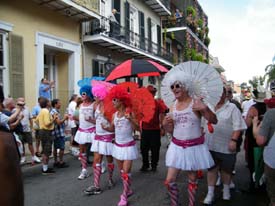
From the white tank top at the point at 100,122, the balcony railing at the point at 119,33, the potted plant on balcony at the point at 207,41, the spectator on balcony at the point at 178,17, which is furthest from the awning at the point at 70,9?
the potted plant on balcony at the point at 207,41

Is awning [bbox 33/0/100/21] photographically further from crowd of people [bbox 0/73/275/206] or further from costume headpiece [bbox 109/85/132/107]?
costume headpiece [bbox 109/85/132/107]

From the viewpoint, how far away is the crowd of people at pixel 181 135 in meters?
4.50

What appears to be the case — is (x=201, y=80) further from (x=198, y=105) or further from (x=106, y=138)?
(x=106, y=138)

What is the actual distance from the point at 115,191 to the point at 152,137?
2.08m

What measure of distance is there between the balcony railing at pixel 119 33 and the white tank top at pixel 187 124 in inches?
465

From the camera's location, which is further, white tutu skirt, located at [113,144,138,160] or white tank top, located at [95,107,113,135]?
A: white tank top, located at [95,107,113,135]

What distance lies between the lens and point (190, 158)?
14.7 feet

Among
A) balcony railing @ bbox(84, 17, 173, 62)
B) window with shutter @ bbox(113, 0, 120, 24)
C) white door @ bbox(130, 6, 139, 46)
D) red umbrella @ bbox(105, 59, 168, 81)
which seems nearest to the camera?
red umbrella @ bbox(105, 59, 168, 81)

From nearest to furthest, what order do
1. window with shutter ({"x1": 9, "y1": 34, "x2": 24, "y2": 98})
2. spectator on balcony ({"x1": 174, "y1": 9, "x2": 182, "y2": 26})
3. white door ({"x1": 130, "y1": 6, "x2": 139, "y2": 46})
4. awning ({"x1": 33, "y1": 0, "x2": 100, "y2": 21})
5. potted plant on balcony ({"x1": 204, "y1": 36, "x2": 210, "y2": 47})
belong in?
window with shutter ({"x1": 9, "y1": 34, "x2": 24, "y2": 98}) < awning ({"x1": 33, "y1": 0, "x2": 100, "y2": 21}) < white door ({"x1": 130, "y1": 6, "x2": 139, "y2": 46}) < spectator on balcony ({"x1": 174, "y1": 9, "x2": 182, "y2": 26}) < potted plant on balcony ({"x1": 204, "y1": 36, "x2": 210, "y2": 47})

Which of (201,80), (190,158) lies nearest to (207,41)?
(201,80)

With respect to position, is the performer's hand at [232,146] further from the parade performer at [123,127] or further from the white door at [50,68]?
the white door at [50,68]

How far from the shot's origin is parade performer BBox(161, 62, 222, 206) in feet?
14.8

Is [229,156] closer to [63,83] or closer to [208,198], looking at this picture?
[208,198]

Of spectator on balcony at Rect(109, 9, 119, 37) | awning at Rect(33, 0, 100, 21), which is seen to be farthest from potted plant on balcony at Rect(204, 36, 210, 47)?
awning at Rect(33, 0, 100, 21)
